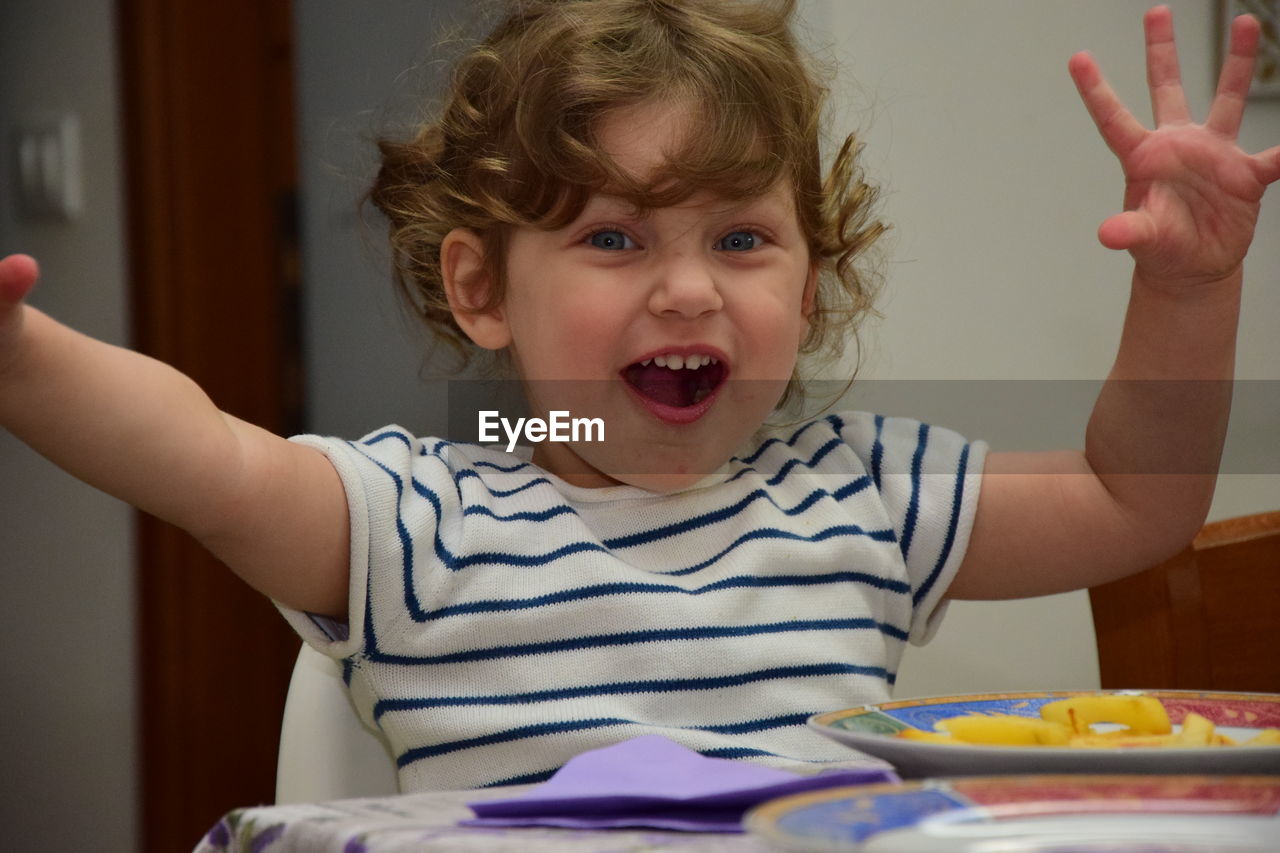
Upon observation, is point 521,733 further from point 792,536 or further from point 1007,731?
point 1007,731

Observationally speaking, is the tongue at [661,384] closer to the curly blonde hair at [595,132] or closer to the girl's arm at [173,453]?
the curly blonde hair at [595,132]

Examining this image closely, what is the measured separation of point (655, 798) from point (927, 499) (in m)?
0.54

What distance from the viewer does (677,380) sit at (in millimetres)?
866

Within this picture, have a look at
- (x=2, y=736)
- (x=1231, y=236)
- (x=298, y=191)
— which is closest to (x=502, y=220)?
(x=1231, y=236)

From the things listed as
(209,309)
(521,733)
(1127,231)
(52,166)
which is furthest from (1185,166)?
(52,166)

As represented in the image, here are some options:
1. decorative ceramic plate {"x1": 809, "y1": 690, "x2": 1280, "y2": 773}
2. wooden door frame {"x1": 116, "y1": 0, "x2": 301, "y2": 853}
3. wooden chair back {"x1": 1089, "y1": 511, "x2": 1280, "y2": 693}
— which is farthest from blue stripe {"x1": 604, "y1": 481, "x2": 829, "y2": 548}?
wooden door frame {"x1": 116, "y1": 0, "x2": 301, "y2": 853}

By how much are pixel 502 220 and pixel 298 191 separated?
1.28 meters

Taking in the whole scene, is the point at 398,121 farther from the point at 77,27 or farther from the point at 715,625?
the point at 77,27

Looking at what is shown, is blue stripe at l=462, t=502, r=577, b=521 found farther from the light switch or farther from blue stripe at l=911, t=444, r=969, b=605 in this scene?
the light switch

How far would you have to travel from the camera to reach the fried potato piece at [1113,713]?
0.46 meters

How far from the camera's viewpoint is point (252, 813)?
0.42 meters

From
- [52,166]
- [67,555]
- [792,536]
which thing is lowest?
[67,555]

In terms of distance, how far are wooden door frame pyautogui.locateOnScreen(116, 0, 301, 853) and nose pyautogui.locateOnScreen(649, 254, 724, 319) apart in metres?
1.31

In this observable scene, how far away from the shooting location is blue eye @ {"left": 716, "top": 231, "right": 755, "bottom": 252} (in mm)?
856
